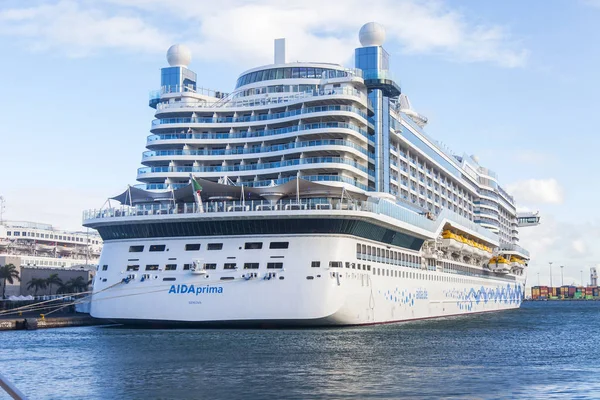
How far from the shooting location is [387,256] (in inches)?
2478

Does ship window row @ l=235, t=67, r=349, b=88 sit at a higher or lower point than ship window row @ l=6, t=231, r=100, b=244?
higher

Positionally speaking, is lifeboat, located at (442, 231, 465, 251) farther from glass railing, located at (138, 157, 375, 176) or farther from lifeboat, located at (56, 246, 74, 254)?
lifeboat, located at (56, 246, 74, 254)

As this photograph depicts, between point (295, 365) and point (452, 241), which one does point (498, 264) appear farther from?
point (295, 365)

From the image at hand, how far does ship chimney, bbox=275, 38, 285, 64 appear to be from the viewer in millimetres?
73750

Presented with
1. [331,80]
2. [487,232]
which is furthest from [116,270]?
[487,232]

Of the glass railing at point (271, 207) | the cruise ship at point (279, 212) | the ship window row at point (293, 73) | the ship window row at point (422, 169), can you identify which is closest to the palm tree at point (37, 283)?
the cruise ship at point (279, 212)

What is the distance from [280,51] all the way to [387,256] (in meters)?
23.7

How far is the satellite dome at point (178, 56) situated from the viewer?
75.2 metres

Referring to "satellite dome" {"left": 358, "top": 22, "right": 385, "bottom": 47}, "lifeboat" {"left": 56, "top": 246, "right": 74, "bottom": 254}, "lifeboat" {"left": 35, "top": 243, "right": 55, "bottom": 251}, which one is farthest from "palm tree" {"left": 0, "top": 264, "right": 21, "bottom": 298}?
"satellite dome" {"left": 358, "top": 22, "right": 385, "bottom": 47}

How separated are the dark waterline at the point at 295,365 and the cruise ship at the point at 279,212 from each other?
3.30 m

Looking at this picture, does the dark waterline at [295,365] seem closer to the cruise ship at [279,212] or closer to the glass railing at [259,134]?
the cruise ship at [279,212]

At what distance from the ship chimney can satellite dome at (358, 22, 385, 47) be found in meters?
8.43

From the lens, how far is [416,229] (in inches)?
2675

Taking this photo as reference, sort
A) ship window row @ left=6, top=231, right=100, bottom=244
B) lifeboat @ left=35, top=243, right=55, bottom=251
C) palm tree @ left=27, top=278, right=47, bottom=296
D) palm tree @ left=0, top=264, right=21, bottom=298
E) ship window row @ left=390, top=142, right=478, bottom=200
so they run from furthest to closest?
lifeboat @ left=35, top=243, right=55, bottom=251 < ship window row @ left=6, top=231, right=100, bottom=244 < palm tree @ left=27, top=278, right=47, bottom=296 < palm tree @ left=0, top=264, right=21, bottom=298 < ship window row @ left=390, top=142, right=478, bottom=200
